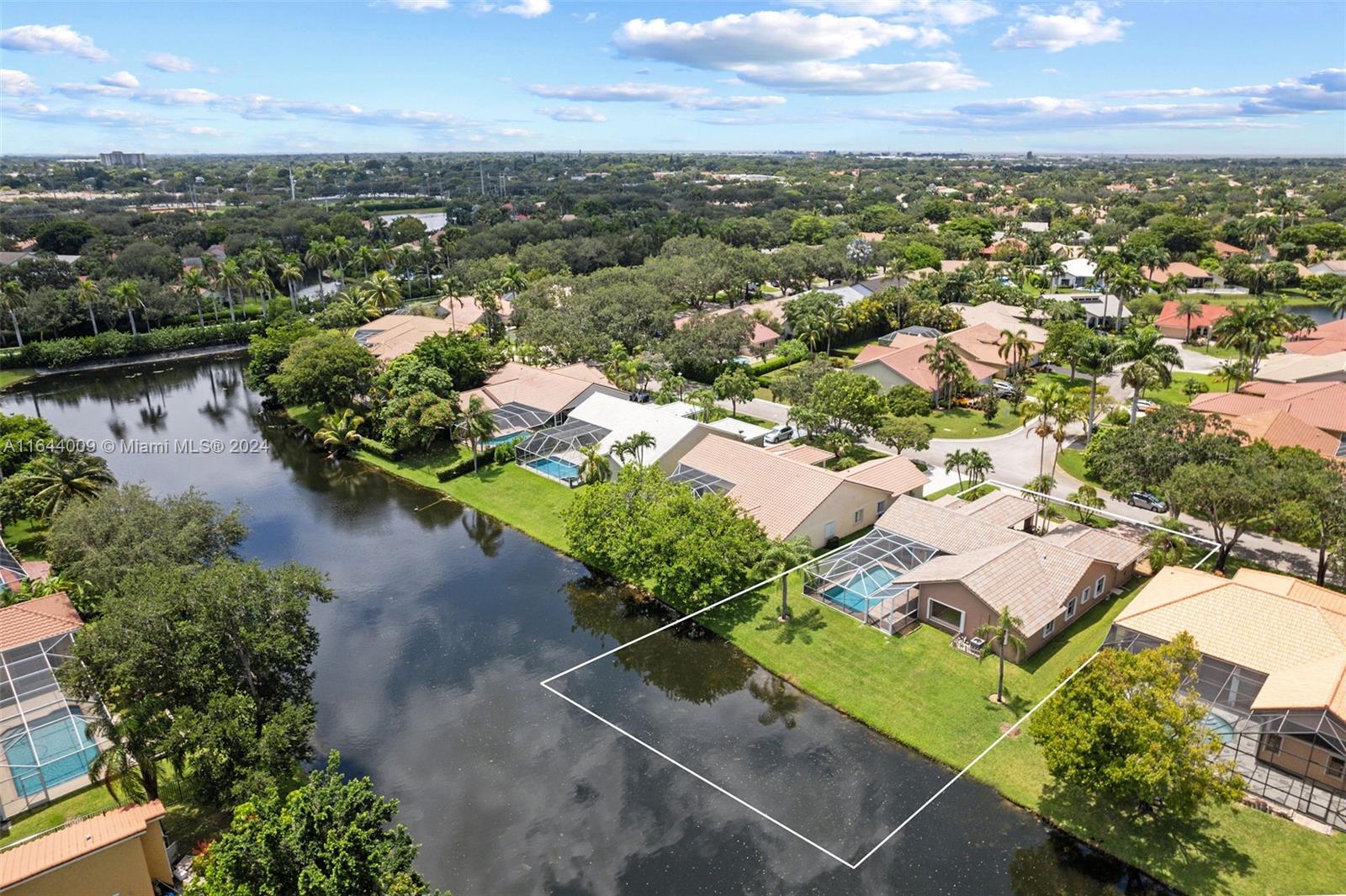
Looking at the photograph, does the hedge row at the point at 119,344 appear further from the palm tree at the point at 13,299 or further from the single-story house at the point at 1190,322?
the single-story house at the point at 1190,322

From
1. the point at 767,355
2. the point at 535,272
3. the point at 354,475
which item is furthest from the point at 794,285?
the point at 354,475

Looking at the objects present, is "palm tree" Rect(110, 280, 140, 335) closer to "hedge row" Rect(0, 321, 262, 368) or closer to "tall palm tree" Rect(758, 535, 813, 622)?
"hedge row" Rect(0, 321, 262, 368)

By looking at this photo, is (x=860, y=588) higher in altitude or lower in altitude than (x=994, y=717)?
higher

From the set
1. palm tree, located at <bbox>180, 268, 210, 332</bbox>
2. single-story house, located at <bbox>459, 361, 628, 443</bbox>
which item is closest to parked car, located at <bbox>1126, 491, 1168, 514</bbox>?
single-story house, located at <bbox>459, 361, 628, 443</bbox>

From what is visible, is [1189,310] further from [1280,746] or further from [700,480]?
[1280,746]

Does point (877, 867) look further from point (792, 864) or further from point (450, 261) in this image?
point (450, 261)

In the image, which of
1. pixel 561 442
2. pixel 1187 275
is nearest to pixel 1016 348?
pixel 561 442
